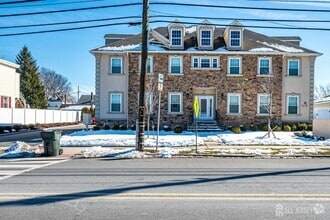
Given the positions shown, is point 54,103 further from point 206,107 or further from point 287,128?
point 287,128

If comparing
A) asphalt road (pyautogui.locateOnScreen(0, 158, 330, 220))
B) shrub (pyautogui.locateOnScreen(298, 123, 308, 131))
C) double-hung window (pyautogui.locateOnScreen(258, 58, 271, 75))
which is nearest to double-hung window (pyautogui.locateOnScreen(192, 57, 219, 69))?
double-hung window (pyautogui.locateOnScreen(258, 58, 271, 75))

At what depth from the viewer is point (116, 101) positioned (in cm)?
3069

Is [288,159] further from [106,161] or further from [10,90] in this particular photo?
[10,90]

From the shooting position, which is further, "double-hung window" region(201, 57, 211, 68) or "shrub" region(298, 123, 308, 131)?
"double-hung window" region(201, 57, 211, 68)

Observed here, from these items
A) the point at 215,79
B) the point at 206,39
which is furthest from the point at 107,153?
the point at 206,39

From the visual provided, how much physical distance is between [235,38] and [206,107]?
6.56 meters

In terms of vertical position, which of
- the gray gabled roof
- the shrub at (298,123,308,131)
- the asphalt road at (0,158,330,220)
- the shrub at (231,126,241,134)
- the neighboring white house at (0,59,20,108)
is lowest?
the asphalt road at (0,158,330,220)

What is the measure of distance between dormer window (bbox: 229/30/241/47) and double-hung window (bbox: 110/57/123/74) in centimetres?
989

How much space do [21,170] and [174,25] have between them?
22.2 metres

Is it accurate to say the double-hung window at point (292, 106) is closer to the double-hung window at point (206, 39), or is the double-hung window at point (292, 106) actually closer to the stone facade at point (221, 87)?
the stone facade at point (221, 87)

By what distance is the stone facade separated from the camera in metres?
30.4

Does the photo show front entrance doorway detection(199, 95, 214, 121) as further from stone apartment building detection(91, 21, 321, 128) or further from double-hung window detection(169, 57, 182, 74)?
double-hung window detection(169, 57, 182, 74)

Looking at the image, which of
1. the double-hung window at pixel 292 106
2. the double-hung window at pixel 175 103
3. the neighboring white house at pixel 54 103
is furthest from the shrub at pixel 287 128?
the neighboring white house at pixel 54 103

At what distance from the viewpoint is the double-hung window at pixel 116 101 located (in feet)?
101
